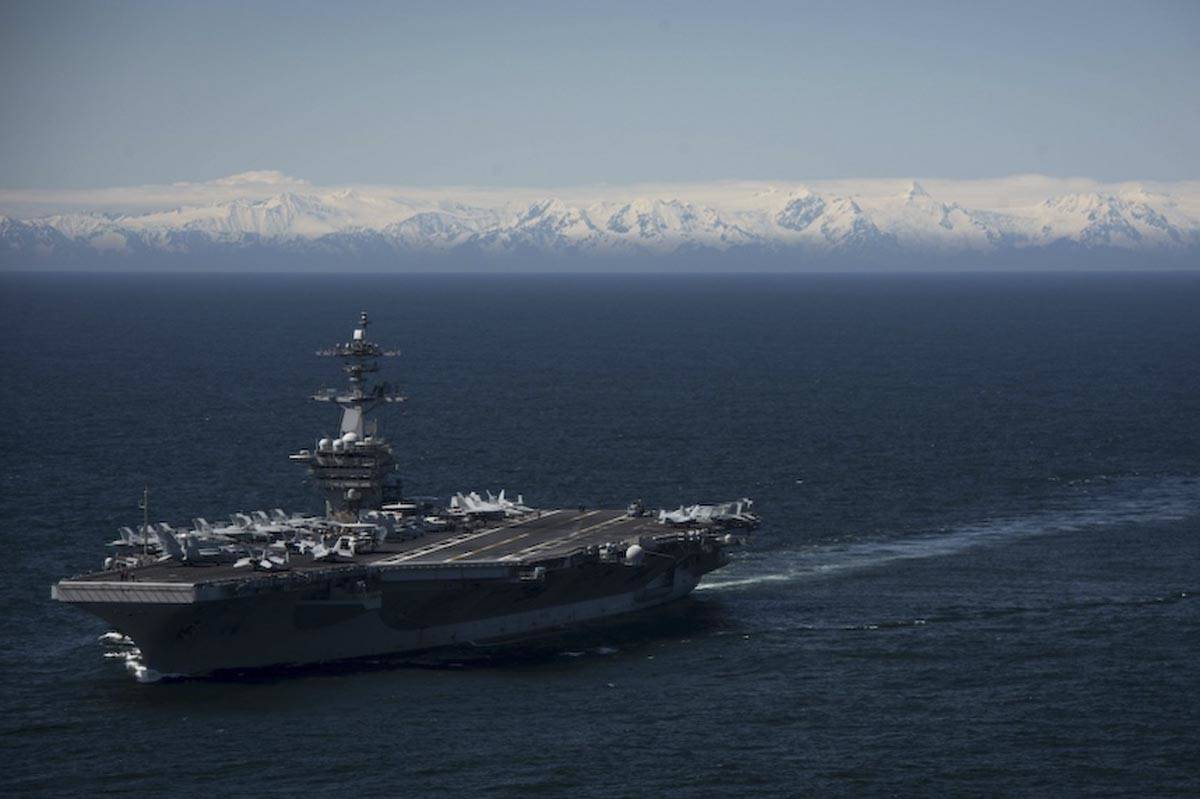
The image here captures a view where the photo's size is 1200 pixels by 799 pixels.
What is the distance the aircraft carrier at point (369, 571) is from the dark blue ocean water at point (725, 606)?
132 centimetres

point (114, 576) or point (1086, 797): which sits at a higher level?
point (114, 576)

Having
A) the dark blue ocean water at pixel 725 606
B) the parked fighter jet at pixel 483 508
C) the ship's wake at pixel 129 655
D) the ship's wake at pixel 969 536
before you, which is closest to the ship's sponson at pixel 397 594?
the ship's wake at pixel 129 655

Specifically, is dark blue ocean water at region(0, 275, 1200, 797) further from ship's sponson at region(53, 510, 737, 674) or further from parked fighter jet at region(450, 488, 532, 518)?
parked fighter jet at region(450, 488, 532, 518)

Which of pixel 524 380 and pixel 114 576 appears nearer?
pixel 114 576

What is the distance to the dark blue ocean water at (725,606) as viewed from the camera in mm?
41656

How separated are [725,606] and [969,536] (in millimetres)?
12666

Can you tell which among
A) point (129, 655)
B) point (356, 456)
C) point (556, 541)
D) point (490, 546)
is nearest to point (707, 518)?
point (556, 541)

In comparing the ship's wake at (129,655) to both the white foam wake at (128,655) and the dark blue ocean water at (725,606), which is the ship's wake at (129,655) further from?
the dark blue ocean water at (725,606)

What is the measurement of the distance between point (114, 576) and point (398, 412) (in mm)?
52507

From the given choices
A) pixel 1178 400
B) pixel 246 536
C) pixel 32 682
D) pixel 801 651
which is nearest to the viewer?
pixel 32 682

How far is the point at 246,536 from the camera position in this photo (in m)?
55.6

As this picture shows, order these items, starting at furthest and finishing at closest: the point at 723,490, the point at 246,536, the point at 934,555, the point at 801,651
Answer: the point at 723,490, the point at 934,555, the point at 246,536, the point at 801,651

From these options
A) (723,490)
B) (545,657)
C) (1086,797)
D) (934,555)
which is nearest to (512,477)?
(723,490)

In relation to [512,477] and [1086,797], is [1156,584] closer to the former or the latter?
[1086,797]
